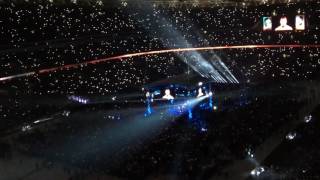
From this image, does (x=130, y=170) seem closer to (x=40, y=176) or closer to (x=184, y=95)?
(x=40, y=176)

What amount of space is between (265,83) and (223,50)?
15.9 ft

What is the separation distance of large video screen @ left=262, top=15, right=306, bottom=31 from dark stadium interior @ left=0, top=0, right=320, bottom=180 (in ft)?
0.17

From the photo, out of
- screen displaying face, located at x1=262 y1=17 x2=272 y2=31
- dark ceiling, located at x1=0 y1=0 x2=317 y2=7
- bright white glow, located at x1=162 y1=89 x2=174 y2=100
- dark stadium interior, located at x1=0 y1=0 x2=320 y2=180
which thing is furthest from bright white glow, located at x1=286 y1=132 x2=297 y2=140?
dark ceiling, located at x1=0 y1=0 x2=317 y2=7

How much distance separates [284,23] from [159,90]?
665cm

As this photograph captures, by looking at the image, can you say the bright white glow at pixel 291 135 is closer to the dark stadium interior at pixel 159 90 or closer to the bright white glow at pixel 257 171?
the dark stadium interior at pixel 159 90

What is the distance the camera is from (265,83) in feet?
78.9

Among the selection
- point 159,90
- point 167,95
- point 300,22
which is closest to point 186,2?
point 300,22

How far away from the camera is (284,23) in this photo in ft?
76.9

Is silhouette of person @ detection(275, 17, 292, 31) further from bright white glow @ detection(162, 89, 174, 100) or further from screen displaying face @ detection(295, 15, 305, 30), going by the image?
bright white glow @ detection(162, 89, 174, 100)

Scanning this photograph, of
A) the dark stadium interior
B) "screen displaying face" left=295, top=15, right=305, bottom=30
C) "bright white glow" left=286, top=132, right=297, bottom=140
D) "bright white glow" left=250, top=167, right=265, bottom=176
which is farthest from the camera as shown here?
"screen displaying face" left=295, top=15, right=305, bottom=30

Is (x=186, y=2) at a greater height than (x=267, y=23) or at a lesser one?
greater

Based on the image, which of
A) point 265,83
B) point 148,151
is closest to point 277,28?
point 265,83

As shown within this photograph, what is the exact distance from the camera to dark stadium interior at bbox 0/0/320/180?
44.6ft

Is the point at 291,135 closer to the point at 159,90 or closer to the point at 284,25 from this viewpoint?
the point at 159,90
